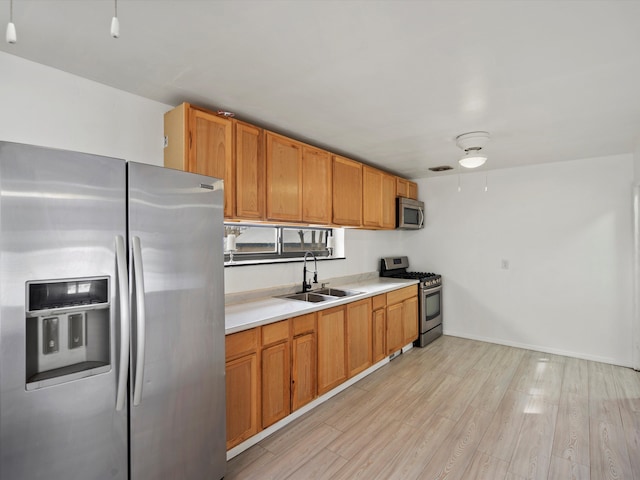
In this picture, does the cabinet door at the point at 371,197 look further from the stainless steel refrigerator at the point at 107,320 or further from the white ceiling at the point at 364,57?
the stainless steel refrigerator at the point at 107,320

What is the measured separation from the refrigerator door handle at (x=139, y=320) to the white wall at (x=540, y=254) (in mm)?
4326

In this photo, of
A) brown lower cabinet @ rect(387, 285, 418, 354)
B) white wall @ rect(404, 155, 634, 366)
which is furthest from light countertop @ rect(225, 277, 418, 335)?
white wall @ rect(404, 155, 634, 366)

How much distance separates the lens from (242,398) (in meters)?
2.13

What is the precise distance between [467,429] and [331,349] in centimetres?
118

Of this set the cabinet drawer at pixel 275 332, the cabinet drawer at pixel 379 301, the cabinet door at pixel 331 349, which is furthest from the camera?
the cabinet drawer at pixel 379 301

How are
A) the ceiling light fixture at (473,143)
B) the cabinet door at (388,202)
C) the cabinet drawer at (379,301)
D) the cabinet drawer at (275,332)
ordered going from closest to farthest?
1. the cabinet drawer at (275,332)
2. the ceiling light fixture at (473,143)
3. the cabinet drawer at (379,301)
4. the cabinet door at (388,202)

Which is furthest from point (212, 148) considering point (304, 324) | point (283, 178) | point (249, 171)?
point (304, 324)

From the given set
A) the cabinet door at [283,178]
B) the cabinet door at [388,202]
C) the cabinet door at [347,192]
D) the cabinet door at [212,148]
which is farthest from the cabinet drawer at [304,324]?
the cabinet door at [388,202]

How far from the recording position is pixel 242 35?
1527mm

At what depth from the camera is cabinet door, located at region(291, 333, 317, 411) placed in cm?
253

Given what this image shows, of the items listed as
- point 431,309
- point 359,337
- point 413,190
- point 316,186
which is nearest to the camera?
point 316,186

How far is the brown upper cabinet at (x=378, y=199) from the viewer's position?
382 centimetres

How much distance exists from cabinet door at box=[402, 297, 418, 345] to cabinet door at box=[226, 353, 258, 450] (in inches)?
90.7

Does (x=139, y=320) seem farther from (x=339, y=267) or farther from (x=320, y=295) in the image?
(x=339, y=267)
